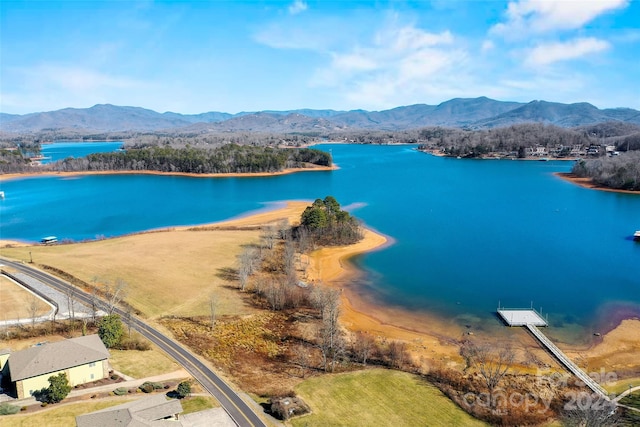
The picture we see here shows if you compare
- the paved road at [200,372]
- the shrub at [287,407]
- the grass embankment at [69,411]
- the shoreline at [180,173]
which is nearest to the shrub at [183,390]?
the grass embankment at [69,411]

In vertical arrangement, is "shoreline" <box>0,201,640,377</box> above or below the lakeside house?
below

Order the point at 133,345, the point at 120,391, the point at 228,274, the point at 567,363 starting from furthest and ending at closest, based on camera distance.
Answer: the point at 228,274
the point at 133,345
the point at 567,363
the point at 120,391

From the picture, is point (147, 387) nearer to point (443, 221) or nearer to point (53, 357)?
point (53, 357)

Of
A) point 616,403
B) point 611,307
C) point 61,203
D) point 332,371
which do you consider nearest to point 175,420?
point 332,371

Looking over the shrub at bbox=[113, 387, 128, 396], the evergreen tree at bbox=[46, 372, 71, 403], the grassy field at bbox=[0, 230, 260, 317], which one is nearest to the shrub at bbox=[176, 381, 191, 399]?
the shrub at bbox=[113, 387, 128, 396]

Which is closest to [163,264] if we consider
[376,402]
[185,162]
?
[376,402]

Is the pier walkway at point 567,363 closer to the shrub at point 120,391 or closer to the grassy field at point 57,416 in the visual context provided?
the shrub at point 120,391

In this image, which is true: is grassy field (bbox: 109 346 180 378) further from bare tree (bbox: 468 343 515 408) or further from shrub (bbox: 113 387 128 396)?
bare tree (bbox: 468 343 515 408)

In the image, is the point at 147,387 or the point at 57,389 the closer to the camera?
the point at 57,389
